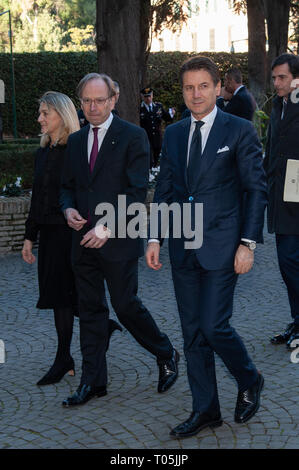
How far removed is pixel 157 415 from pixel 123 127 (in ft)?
5.74

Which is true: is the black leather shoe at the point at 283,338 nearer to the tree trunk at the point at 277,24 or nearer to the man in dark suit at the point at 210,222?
the man in dark suit at the point at 210,222

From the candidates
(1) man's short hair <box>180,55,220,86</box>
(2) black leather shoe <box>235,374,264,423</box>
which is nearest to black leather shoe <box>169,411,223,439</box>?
(2) black leather shoe <box>235,374,264,423</box>

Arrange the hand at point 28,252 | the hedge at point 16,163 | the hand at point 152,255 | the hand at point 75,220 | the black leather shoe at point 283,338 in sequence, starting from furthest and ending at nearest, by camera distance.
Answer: the hedge at point 16,163 < the black leather shoe at point 283,338 < the hand at point 28,252 < the hand at point 75,220 < the hand at point 152,255

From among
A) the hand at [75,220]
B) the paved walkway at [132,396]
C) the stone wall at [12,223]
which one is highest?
the hand at [75,220]

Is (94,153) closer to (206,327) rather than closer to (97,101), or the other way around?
(97,101)

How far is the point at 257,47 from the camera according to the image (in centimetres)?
2105

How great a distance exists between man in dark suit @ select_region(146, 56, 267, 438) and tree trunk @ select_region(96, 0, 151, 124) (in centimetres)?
779

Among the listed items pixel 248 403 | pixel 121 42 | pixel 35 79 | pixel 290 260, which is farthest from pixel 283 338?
pixel 35 79

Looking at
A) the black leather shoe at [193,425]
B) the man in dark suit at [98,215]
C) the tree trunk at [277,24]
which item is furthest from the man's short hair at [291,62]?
the tree trunk at [277,24]

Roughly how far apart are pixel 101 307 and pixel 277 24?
19.3 metres

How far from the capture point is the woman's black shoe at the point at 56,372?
5316 mm

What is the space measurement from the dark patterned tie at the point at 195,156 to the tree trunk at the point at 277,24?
1928cm

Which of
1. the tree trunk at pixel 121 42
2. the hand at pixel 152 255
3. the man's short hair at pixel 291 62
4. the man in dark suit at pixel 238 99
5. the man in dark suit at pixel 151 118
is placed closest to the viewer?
the hand at pixel 152 255
